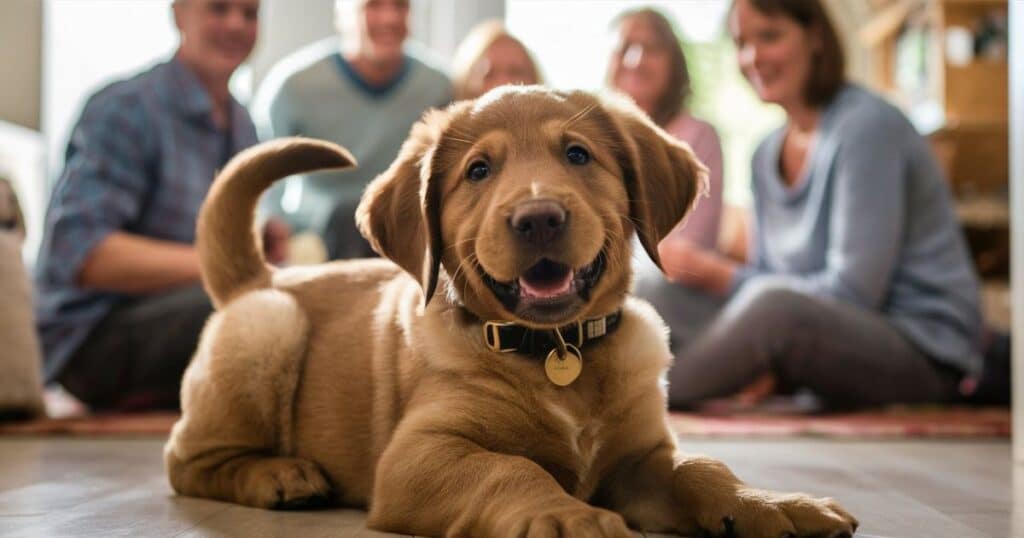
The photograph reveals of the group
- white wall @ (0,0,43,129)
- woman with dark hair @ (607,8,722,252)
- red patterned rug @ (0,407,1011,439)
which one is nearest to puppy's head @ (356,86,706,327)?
A: red patterned rug @ (0,407,1011,439)

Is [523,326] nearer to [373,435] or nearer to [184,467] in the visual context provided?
[373,435]

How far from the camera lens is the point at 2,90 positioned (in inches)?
257

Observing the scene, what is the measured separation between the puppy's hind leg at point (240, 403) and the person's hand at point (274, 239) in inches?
80.0

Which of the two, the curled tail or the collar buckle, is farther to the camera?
the curled tail

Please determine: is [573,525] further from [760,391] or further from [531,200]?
[760,391]

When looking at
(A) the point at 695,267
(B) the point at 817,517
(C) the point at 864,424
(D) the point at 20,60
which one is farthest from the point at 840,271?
(D) the point at 20,60

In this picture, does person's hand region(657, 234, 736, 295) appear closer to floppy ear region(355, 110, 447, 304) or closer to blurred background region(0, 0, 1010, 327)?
blurred background region(0, 0, 1010, 327)

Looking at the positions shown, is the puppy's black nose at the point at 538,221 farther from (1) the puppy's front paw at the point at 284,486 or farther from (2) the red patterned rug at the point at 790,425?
(2) the red patterned rug at the point at 790,425

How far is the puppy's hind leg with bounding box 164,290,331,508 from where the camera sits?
84.3 inches

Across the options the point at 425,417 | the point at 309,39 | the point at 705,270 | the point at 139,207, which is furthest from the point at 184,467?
the point at 309,39

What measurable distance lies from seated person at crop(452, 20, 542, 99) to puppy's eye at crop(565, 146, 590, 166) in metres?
2.76

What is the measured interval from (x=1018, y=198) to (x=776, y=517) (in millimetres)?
1545

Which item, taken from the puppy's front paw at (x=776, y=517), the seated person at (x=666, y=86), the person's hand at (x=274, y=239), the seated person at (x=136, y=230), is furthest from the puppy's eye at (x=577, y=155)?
the seated person at (x=666, y=86)

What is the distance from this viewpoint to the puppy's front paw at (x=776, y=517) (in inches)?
60.5
